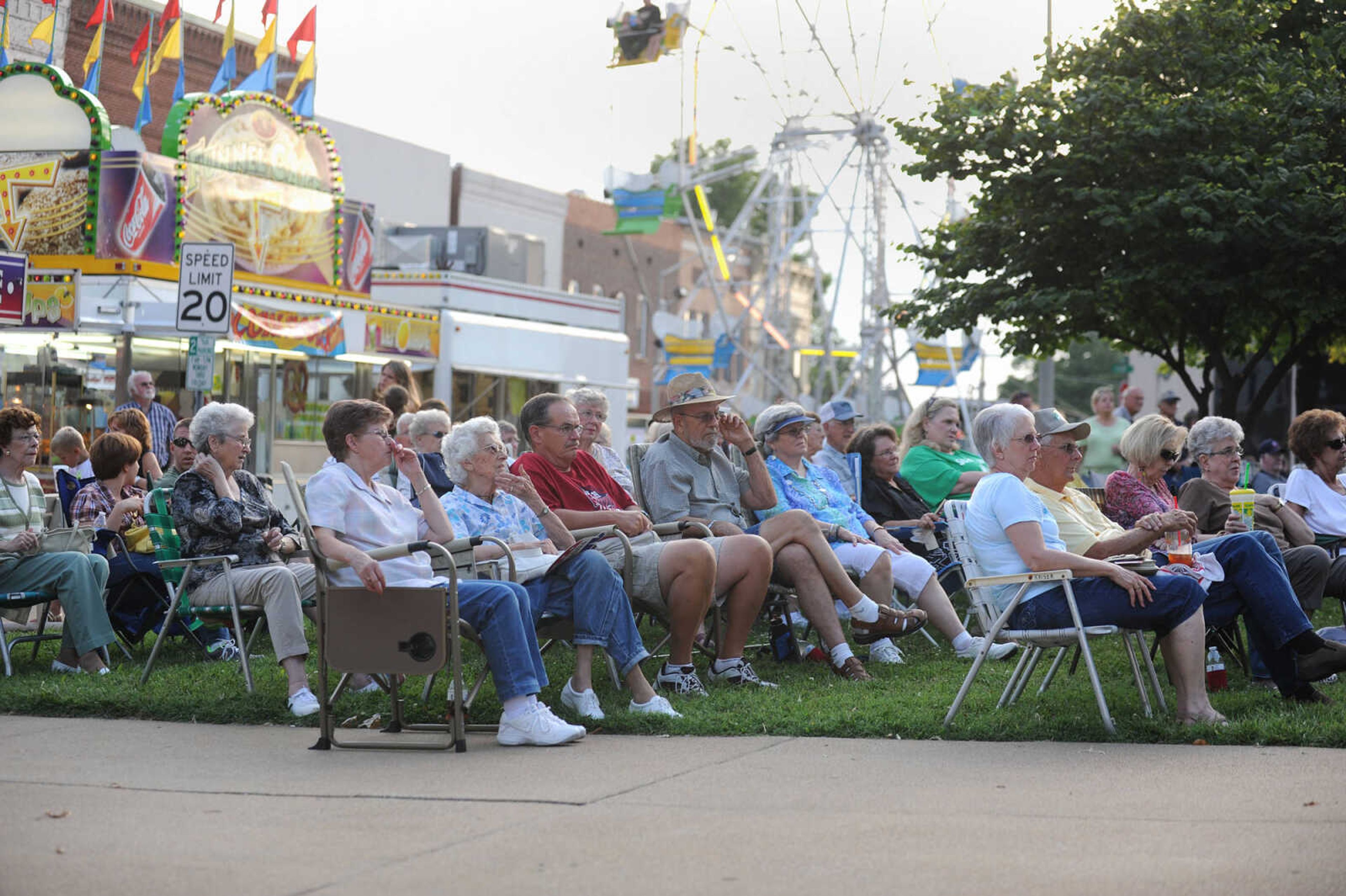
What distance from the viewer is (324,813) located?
17.0 feet

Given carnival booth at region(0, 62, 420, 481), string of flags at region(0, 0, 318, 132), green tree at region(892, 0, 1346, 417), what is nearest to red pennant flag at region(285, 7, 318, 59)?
string of flags at region(0, 0, 318, 132)

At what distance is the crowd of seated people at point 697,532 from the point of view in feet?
21.9

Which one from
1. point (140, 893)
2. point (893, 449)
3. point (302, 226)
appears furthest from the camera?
point (302, 226)

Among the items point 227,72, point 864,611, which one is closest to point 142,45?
point 227,72

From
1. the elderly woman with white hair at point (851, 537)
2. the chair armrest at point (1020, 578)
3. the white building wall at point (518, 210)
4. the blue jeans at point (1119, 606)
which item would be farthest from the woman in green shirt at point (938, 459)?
the white building wall at point (518, 210)

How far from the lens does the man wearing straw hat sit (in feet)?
27.8

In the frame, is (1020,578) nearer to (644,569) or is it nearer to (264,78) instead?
(644,569)

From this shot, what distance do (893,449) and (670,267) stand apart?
51589 mm

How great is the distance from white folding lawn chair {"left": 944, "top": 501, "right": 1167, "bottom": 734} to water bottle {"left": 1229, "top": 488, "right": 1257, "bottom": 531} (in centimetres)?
86

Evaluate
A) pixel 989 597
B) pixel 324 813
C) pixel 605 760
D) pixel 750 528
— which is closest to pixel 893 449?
pixel 750 528

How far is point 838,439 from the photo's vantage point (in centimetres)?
1115

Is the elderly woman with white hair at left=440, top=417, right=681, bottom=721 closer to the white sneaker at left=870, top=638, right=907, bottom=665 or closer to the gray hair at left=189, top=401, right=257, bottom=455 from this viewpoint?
the gray hair at left=189, top=401, right=257, bottom=455

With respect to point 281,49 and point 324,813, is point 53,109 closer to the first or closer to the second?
point 324,813

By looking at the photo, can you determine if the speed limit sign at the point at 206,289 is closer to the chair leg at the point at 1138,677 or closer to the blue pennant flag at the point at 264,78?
the chair leg at the point at 1138,677
